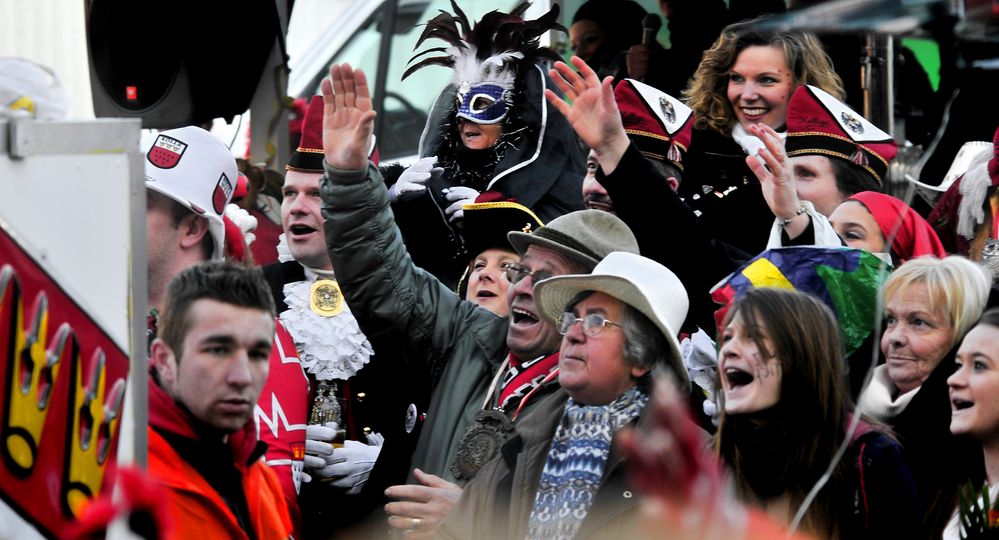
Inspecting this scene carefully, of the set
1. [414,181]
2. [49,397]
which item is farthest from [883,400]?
[49,397]

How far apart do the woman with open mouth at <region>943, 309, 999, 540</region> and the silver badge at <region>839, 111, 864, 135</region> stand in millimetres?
1449

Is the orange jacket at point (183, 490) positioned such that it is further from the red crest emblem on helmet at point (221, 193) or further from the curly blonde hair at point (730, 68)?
the curly blonde hair at point (730, 68)

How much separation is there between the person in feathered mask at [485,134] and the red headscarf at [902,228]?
133 cm

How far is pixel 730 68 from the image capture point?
237 inches

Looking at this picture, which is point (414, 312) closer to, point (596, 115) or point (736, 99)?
point (596, 115)

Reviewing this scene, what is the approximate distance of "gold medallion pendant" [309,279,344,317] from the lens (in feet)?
17.9

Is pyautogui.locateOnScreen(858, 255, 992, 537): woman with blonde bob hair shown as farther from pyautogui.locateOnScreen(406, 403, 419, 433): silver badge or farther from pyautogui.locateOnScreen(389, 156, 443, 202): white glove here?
pyautogui.locateOnScreen(389, 156, 443, 202): white glove

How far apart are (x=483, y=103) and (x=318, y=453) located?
5.72ft

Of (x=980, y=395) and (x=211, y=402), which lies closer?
(x=211, y=402)

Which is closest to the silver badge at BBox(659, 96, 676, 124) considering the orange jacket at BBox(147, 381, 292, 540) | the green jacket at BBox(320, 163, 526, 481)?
the green jacket at BBox(320, 163, 526, 481)

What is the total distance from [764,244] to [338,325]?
1.45m

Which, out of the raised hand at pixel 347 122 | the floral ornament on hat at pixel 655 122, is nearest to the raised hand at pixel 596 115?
the raised hand at pixel 347 122

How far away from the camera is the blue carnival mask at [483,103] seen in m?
6.27

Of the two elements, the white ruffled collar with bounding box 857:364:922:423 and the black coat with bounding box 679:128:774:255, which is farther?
the black coat with bounding box 679:128:774:255
